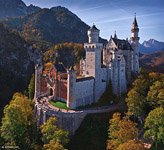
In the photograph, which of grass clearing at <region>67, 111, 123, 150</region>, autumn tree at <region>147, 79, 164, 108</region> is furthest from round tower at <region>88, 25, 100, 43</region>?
grass clearing at <region>67, 111, 123, 150</region>

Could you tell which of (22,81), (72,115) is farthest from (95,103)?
(22,81)

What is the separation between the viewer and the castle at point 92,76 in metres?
75.4

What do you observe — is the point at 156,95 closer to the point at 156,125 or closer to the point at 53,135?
the point at 156,125

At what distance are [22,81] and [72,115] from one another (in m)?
62.3

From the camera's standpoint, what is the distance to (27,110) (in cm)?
7500

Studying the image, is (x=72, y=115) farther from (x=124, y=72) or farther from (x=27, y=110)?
(x=124, y=72)

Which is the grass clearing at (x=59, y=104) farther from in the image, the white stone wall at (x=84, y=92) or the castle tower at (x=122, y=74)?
the castle tower at (x=122, y=74)

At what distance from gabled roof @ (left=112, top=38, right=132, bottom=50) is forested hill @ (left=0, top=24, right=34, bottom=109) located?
4527 cm

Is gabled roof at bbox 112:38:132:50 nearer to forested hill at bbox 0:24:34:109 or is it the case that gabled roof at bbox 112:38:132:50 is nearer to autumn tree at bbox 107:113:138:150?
autumn tree at bbox 107:113:138:150

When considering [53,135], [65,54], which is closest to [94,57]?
[53,135]

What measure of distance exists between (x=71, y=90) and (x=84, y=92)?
4929 mm

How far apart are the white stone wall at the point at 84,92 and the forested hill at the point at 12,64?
4165cm

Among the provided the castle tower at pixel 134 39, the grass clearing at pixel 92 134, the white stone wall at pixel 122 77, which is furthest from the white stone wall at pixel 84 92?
the castle tower at pixel 134 39

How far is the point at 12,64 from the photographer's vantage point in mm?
132375
